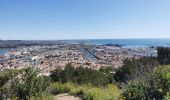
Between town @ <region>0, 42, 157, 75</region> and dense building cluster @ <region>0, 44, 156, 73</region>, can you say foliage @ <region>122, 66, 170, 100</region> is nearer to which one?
town @ <region>0, 42, 157, 75</region>

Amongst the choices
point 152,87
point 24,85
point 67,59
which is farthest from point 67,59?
point 152,87

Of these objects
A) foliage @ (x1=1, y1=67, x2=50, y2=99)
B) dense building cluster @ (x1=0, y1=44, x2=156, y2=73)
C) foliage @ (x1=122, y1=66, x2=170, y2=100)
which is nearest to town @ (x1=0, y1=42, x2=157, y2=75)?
dense building cluster @ (x1=0, y1=44, x2=156, y2=73)

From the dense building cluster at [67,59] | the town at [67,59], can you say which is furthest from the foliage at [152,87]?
the dense building cluster at [67,59]

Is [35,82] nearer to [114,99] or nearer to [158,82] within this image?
[114,99]

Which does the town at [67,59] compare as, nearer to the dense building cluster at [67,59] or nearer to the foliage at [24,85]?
the dense building cluster at [67,59]

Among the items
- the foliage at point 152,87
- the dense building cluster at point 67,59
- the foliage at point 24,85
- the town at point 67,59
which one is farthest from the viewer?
the dense building cluster at point 67,59

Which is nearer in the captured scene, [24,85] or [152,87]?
[152,87]

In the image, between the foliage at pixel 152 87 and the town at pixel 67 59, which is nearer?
the foliage at pixel 152 87

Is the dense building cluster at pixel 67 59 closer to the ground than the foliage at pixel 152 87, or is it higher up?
closer to the ground

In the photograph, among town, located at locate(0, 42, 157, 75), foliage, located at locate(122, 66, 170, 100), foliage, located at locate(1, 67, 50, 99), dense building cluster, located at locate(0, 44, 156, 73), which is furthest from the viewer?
dense building cluster, located at locate(0, 44, 156, 73)

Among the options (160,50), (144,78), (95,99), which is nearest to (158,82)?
(144,78)

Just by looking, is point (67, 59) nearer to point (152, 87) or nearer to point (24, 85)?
point (24, 85)
